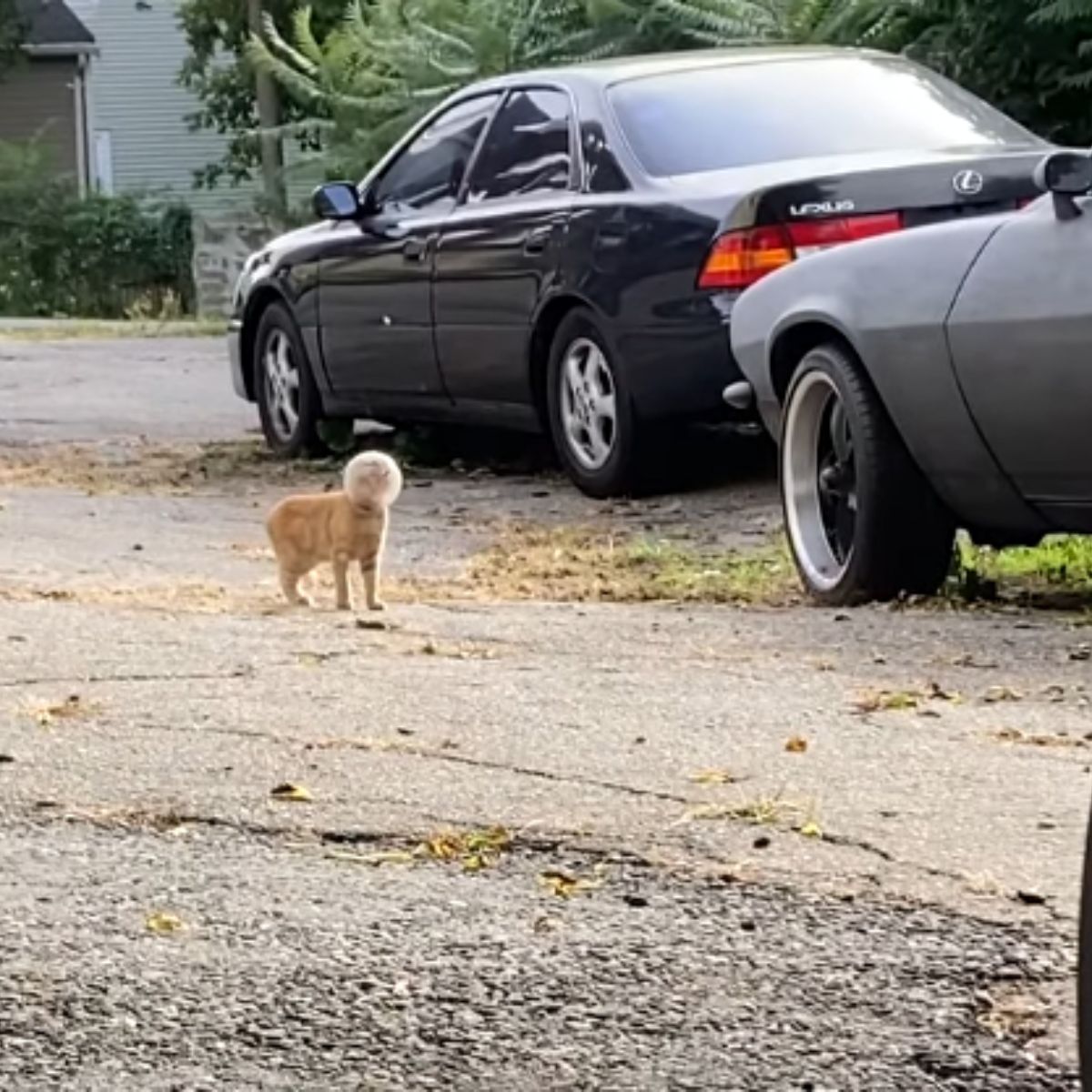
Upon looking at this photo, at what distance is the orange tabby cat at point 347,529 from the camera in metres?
8.02

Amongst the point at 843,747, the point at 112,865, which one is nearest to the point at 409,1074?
the point at 112,865

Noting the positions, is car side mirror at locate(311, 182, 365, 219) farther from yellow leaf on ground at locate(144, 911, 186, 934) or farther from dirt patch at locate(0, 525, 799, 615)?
yellow leaf on ground at locate(144, 911, 186, 934)

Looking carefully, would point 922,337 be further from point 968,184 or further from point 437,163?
point 437,163

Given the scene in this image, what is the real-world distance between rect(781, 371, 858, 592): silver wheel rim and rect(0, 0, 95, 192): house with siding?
40206 mm

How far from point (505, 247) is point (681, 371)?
132 cm

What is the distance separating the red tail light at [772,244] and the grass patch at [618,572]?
941mm

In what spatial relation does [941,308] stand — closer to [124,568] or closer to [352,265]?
[124,568]

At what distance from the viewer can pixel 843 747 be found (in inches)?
218

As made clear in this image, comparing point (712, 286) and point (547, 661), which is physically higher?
point (712, 286)

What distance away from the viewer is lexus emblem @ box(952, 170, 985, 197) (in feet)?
30.0

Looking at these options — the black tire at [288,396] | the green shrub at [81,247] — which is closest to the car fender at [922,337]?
the black tire at [288,396]

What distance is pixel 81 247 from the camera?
121 feet

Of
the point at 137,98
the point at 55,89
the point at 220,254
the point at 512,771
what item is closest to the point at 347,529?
the point at 512,771

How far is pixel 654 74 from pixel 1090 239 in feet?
14.1
